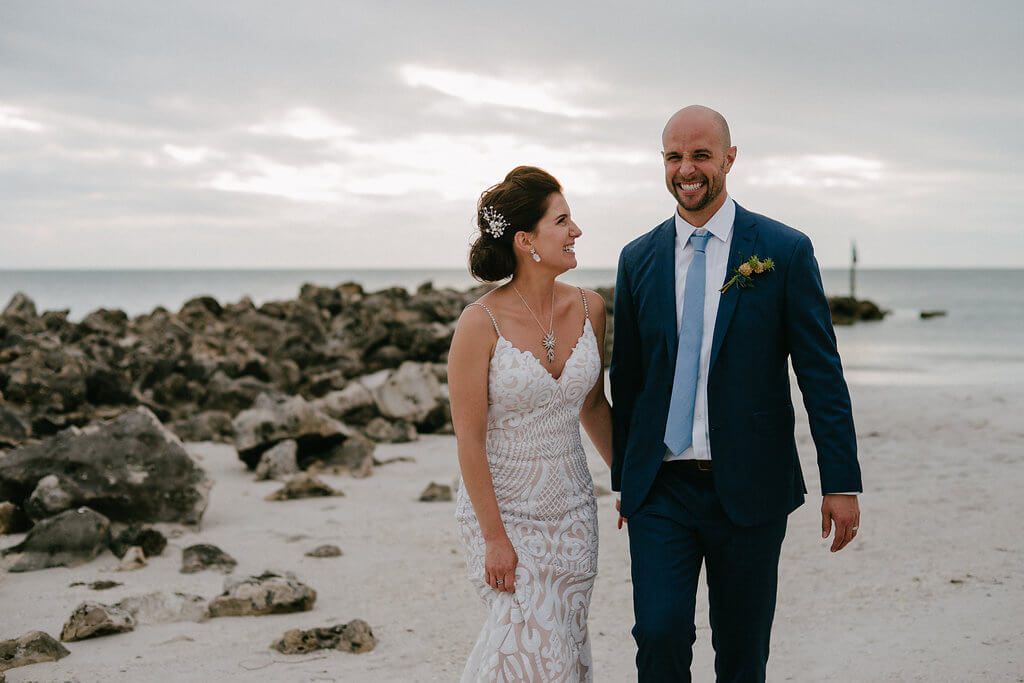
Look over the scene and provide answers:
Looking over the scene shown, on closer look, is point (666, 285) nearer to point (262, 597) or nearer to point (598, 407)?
point (598, 407)

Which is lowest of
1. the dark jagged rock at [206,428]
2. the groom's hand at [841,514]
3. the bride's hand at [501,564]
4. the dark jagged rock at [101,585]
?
the dark jagged rock at [101,585]

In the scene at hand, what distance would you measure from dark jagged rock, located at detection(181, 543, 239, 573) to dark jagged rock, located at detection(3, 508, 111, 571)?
0.63 meters

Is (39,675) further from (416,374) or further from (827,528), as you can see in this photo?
(416,374)

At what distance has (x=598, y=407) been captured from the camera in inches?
150

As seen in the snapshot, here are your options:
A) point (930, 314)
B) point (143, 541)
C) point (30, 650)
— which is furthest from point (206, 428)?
point (930, 314)

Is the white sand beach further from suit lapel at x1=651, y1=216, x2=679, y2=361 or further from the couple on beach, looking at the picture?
Result: suit lapel at x1=651, y1=216, x2=679, y2=361

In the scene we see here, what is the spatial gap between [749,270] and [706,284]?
0.54ft

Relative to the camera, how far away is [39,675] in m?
4.36

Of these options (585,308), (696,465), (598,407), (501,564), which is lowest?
(501,564)

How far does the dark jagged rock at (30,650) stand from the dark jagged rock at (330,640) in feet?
3.33

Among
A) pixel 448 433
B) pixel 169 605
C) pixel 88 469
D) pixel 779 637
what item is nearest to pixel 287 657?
pixel 169 605

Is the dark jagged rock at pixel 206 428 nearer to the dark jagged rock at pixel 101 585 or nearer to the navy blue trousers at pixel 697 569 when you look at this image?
the dark jagged rock at pixel 101 585

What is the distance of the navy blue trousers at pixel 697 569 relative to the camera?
3158 millimetres

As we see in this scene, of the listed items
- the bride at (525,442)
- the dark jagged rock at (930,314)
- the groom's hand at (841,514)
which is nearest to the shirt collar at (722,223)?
the bride at (525,442)
